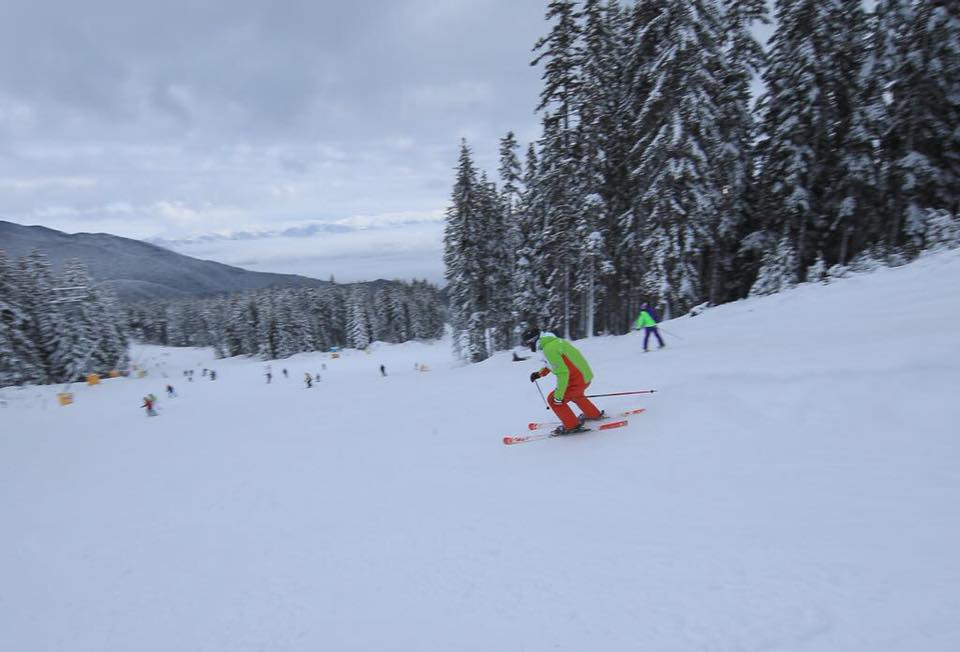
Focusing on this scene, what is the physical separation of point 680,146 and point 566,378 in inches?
594

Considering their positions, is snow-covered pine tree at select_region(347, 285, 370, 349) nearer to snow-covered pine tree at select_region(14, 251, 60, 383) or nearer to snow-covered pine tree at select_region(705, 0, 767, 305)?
snow-covered pine tree at select_region(14, 251, 60, 383)

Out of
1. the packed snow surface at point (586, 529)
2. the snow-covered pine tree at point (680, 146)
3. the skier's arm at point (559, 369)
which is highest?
the snow-covered pine tree at point (680, 146)

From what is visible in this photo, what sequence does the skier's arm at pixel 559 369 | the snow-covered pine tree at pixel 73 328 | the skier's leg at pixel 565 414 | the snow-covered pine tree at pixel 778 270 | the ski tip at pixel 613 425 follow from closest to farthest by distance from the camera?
the skier's arm at pixel 559 369
the ski tip at pixel 613 425
the skier's leg at pixel 565 414
the snow-covered pine tree at pixel 778 270
the snow-covered pine tree at pixel 73 328

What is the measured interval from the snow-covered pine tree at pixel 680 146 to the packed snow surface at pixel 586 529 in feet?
27.4

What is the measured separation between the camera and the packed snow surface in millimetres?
3424

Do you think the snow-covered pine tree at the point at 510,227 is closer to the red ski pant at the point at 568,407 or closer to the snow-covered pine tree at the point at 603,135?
the snow-covered pine tree at the point at 603,135

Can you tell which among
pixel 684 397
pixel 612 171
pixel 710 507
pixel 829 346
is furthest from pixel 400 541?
pixel 612 171

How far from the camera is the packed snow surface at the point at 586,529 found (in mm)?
3424

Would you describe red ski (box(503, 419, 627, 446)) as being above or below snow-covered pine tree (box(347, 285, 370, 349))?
below

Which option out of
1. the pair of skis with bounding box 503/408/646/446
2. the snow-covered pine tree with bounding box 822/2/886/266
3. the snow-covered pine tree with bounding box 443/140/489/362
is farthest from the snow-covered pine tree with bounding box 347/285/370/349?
the pair of skis with bounding box 503/408/646/446

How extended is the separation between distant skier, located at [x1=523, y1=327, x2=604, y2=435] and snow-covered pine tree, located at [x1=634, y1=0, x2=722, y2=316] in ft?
45.1

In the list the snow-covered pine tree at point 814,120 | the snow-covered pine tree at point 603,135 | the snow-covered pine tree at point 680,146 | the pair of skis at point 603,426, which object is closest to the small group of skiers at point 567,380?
the pair of skis at point 603,426

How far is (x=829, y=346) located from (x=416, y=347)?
3213 inches

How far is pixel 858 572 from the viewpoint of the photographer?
3363mm
